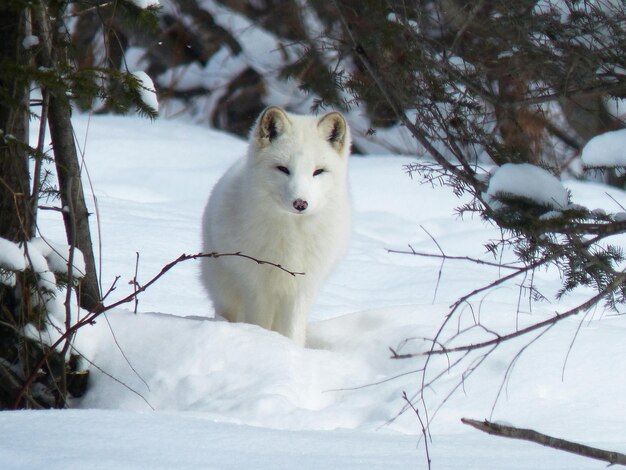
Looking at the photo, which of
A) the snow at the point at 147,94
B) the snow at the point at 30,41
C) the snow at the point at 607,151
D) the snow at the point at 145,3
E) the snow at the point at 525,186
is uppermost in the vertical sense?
the snow at the point at 145,3

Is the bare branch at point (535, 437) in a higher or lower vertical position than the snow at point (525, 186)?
lower

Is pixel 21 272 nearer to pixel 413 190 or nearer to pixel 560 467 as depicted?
pixel 560 467

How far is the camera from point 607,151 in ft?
7.57

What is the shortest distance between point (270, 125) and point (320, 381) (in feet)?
4.38

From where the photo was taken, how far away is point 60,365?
3.84 metres

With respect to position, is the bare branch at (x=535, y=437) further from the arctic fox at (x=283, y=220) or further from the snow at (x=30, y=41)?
the arctic fox at (x=283, y=220)

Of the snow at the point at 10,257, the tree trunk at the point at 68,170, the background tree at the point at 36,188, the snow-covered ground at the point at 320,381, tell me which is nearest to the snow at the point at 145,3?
the background tree at the point at 36,188

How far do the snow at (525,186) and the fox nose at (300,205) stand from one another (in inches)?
79.6

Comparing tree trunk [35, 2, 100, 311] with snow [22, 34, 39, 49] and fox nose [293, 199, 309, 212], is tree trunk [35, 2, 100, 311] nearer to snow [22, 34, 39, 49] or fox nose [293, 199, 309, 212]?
snow [22, 34, 39, 49]

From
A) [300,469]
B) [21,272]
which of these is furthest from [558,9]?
[21,272]

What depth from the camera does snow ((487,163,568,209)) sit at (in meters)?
2.40

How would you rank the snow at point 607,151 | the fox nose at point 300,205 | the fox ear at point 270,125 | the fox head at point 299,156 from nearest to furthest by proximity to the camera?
1. the snow at point 607,151
2. the fox nose at point 300,205
3. the fox head at point 299,156
4. the fox ear at point 270,125

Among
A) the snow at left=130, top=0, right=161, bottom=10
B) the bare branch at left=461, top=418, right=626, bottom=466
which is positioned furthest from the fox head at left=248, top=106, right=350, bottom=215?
the bare branch at left=461, top=418, right=626, bottom=466

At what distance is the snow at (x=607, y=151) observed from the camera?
7.50 ft
